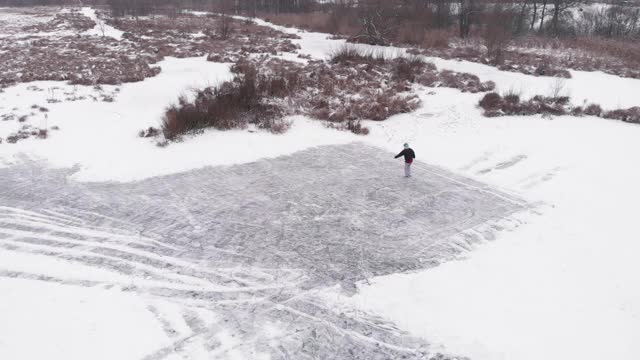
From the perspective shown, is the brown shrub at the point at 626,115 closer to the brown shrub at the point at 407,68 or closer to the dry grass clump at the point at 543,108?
the dry grass clump at the point at 543,108

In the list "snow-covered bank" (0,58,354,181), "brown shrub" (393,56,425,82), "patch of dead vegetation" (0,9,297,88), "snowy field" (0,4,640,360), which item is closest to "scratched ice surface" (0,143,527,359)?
"snowy field" (0,4,640,360)

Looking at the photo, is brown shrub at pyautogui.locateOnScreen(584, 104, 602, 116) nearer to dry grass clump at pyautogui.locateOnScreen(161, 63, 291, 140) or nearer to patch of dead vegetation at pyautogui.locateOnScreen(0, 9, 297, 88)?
dry grass clump at pyautogui.locateOnScreen(161, 63, 291, 140)

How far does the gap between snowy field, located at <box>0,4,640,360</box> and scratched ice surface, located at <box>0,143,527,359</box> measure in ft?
0.11

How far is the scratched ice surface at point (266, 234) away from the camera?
488cm

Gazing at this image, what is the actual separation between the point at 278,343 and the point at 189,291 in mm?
1461

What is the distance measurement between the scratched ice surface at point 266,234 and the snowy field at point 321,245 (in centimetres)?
3

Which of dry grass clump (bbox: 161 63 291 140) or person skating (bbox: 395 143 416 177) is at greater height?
dry grass clump (bbox: 161 63 291 140)

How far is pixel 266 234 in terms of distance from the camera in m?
6.69

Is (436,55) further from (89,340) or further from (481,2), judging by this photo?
(89,340)

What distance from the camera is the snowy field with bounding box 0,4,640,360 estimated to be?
15.5ft

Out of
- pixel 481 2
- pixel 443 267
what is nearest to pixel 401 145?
pixel 443 267

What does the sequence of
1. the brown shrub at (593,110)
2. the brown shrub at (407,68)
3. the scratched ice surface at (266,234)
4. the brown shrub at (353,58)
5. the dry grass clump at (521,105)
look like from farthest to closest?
the brown shrub at (353,58) < the brown shrub at (407,68) < the dry grass clump at (521,105) < the brown shrub at (593,110) < the scratched ice surface at (266,234)

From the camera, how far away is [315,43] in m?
26.3

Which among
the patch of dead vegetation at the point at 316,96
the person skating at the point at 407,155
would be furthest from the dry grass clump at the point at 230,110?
the person skating at the point at 407,155
